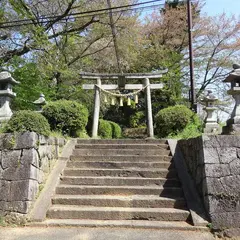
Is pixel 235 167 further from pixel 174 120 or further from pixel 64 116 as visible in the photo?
pixel 64 116

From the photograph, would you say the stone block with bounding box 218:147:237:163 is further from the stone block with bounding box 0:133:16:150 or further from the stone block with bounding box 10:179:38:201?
the stone block with bounding box 0:133:16:150

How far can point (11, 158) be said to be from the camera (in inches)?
178

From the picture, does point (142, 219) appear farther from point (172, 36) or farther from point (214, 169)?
point (172, 36)

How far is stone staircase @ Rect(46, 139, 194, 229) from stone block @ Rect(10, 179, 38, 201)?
457 mm

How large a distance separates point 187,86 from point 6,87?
35.5ft

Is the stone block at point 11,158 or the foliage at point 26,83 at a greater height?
the foliage at point 26,83

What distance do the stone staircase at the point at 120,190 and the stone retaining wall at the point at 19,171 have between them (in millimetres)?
475

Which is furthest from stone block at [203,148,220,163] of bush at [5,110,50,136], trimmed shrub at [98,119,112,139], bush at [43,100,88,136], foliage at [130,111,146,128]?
foliage at [130,111,146,128]

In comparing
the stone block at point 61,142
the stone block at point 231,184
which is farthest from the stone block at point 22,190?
the stone block at point 231,184

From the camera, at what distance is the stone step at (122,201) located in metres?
4.58

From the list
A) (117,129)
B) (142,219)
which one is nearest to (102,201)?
(142,219)

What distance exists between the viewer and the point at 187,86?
14.6 meters

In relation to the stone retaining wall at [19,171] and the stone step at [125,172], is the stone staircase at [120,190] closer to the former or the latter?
the stone step at [125,172]

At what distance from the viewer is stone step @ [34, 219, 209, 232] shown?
13.1 feet
